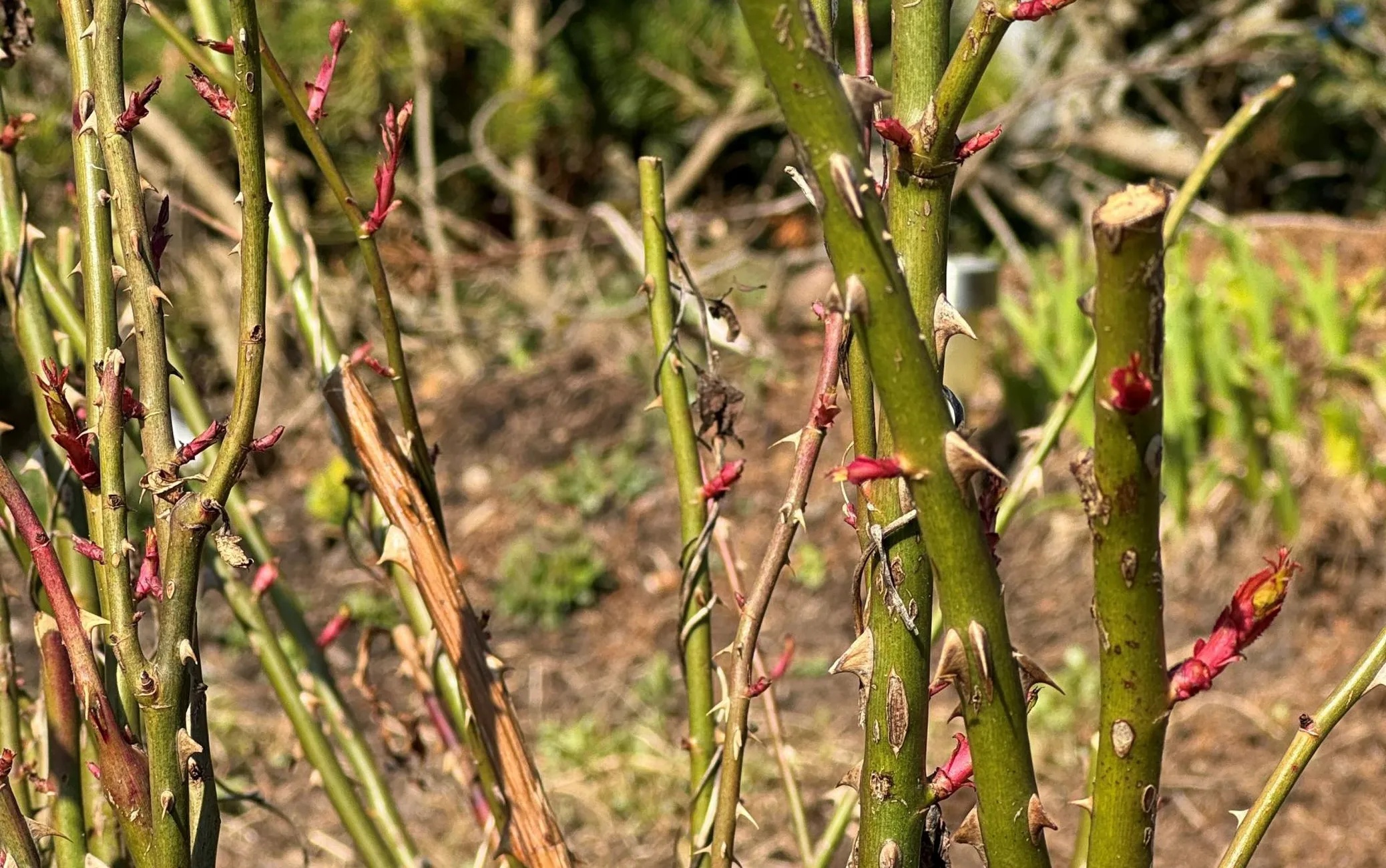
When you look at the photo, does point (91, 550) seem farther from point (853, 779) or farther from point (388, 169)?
point (853, 779)

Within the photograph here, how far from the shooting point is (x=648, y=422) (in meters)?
3.87

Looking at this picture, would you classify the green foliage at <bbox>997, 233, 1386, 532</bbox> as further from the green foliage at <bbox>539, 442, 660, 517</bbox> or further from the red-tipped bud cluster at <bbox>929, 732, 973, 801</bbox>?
the red-tipped bud cluster at <bbox>929, 732, 973, 801</bbox>

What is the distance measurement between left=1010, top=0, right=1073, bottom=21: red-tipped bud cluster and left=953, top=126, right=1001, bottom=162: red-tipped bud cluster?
0.05 meters

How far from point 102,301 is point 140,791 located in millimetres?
227

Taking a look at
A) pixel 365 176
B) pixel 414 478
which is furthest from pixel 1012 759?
pixel 365 176

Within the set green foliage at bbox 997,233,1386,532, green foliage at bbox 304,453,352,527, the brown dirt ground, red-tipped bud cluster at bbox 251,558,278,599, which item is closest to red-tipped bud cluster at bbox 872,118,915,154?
red-tipped bud cluster at bbox 251,558,278,599

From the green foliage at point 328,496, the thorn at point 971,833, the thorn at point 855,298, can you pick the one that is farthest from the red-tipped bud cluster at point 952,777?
the green foliage at point 328,496

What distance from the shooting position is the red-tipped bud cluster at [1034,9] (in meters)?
0.52

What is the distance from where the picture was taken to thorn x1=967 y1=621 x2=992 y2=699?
0.49m

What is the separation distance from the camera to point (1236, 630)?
515 mm

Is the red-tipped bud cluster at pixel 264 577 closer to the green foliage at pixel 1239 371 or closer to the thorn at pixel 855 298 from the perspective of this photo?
the thorn at pixel 855 298

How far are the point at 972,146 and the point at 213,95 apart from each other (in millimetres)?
317

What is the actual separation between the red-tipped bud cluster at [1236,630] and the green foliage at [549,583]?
2815mm

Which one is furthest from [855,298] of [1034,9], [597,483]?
[597,483]
